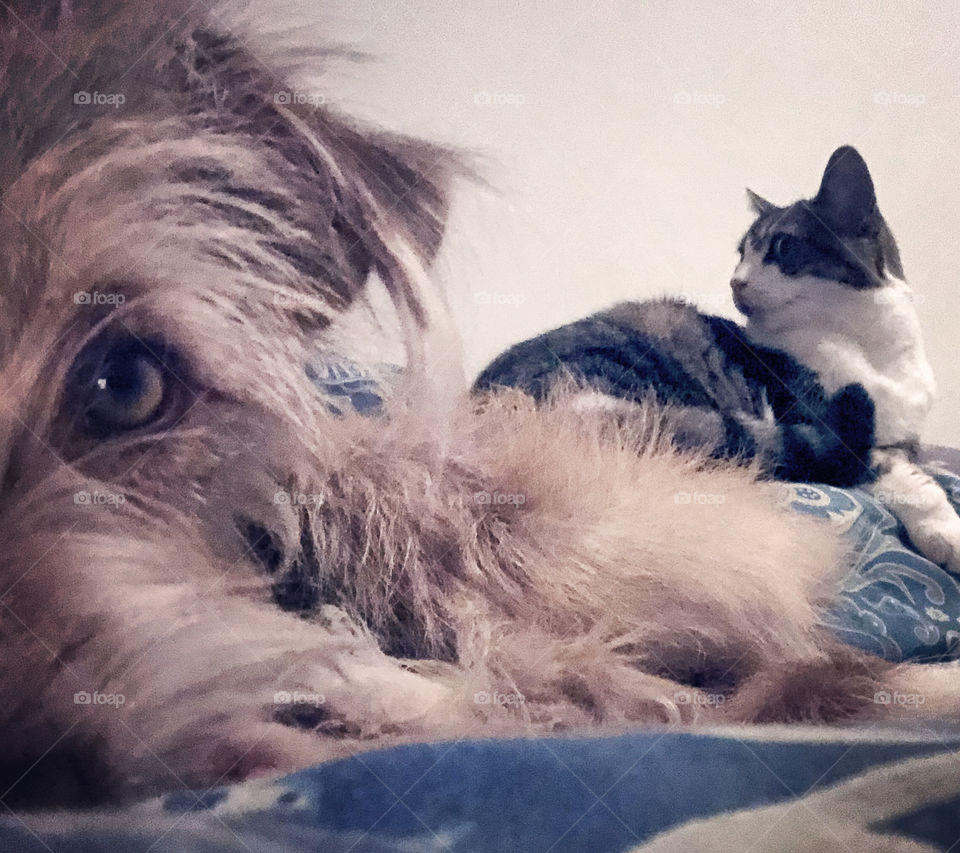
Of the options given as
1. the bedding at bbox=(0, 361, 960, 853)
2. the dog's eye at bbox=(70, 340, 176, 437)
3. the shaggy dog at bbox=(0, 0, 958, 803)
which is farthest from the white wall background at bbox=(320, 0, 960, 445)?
the dog's eye at bbox=(70, 340, 176, 437)

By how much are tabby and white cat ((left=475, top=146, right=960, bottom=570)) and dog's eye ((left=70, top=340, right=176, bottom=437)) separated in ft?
1.37

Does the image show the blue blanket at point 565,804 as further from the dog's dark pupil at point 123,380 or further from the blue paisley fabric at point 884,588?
the dog's dark pupil at point 123,380

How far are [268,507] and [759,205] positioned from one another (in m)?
0.76

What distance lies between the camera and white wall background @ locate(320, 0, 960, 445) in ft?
3.68

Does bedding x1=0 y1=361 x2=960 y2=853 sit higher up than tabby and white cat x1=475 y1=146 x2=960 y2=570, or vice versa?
tabby and white cat x1=475 y1=146 x2=960 y2=570

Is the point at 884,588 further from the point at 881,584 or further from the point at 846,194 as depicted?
the point at 846,194

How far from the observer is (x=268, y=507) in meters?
1.05

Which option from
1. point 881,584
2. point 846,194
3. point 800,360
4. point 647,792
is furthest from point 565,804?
point 846,194

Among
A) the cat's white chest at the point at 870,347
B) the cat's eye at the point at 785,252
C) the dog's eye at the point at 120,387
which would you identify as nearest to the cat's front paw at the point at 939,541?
the cat's white chest at the point at 870,347

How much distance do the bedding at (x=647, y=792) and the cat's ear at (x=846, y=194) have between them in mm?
360

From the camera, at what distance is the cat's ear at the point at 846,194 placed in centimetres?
112

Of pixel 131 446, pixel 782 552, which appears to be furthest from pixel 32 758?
pixel 782 552

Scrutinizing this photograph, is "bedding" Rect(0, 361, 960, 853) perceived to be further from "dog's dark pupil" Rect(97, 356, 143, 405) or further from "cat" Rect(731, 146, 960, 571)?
"dog's dark pupil" Rect(97, 356, 143, 405)

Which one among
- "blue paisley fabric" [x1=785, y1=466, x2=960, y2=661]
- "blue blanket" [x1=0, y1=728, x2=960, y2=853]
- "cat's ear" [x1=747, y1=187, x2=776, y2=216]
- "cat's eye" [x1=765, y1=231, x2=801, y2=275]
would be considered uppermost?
"cat's ear" [x1=747, y1=187, x2=776, y2=216]
